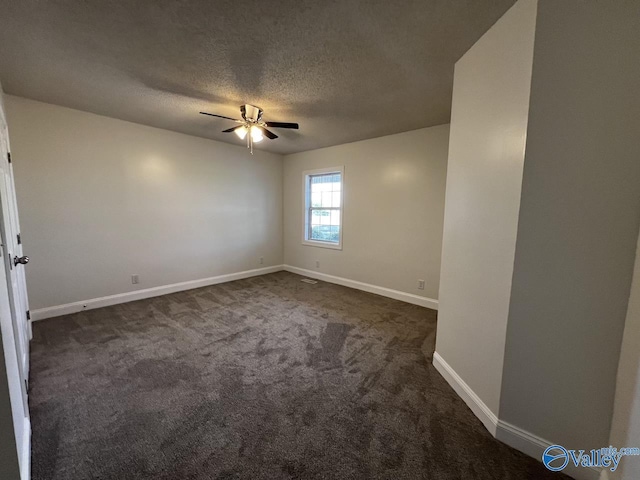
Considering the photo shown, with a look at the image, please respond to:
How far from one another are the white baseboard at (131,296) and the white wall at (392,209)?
5.56 ft

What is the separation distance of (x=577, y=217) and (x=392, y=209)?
2.68m

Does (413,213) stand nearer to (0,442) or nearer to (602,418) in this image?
(602,418)

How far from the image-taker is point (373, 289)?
163 inches

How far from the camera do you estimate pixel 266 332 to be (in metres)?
2.73

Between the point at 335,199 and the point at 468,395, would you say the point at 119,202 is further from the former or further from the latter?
the point at 468,395

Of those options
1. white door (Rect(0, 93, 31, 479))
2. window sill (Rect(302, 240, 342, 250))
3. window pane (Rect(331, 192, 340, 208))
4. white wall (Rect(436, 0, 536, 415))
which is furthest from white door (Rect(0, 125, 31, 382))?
window pane (Rect(331, 192, 340, 208))

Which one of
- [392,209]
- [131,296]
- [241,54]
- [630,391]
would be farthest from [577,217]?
[131,296]

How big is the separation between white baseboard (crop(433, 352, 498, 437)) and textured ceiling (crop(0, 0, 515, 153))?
2.36 meters

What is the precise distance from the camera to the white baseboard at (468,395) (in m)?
1.52

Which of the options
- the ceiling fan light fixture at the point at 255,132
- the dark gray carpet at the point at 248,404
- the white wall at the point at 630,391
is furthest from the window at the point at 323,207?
the white wall at the point at 630,391

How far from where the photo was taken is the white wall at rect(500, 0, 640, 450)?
110cm

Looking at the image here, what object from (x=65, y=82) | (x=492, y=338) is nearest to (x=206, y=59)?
(x=65, y=82)

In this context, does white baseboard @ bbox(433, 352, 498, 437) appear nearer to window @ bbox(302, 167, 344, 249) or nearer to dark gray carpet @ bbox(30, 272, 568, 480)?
dark gray carpet @ bbox(30, 272, 568, 480)

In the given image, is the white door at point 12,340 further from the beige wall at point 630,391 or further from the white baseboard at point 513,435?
the beige wall at point 630,391
